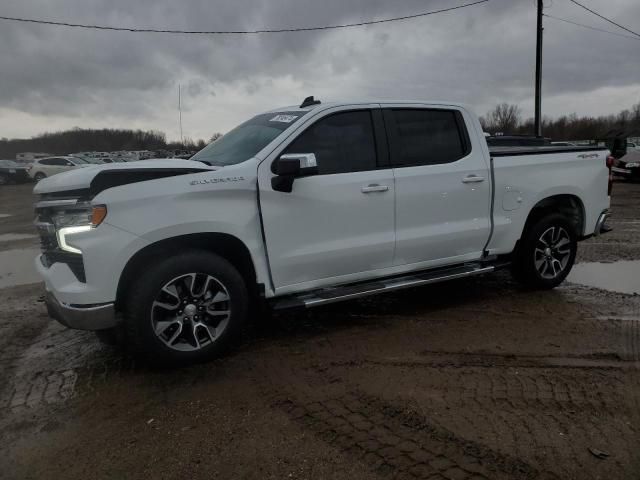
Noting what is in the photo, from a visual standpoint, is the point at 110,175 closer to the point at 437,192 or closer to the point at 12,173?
the point at 437,192

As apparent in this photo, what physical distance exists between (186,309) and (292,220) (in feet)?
3.44

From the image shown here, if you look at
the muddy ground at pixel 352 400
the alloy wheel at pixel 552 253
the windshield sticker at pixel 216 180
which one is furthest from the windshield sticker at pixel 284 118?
the alloy wheel at pixel 552 253

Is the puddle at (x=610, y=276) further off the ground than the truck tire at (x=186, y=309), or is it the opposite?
the truck tire at (x=186, y=309)

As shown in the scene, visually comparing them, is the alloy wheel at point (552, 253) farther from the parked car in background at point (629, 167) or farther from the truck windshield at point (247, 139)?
the parked car in background at point (629, 167)

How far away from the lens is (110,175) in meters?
3.47

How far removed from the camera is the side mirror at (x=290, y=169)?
12.5ft

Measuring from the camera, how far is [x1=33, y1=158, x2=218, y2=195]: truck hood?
347cm

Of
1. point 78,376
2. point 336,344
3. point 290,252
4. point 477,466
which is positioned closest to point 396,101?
point 290,252

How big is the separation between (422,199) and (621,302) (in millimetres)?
2509

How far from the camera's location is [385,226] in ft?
14.6

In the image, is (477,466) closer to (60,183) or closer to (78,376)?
(78,376)

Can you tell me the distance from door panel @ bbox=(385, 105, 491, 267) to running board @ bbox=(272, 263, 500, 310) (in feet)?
0.40

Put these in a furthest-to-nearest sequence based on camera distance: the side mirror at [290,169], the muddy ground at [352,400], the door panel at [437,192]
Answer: the door panel at [437,192]
the side mirror at [290,169]
the muddy ground at [352,400]

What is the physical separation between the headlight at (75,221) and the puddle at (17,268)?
12.6ft
